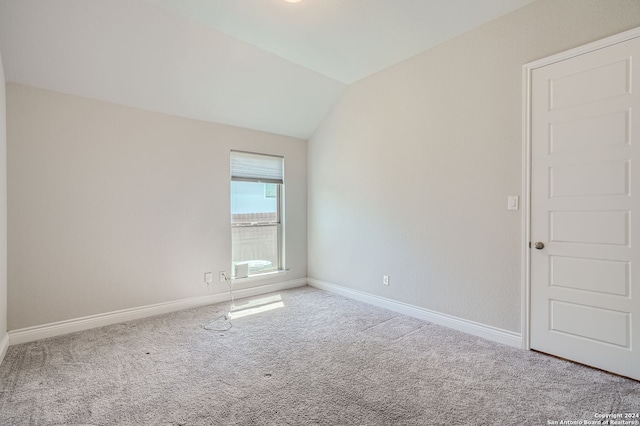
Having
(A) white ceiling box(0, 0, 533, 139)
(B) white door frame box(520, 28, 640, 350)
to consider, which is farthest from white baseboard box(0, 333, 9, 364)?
(B) white door frame box(520, 28, 640, 350)

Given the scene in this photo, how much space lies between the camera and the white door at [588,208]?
2.18 meters

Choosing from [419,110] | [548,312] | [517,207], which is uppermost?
[419,110]

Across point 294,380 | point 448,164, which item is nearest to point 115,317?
point 294,380

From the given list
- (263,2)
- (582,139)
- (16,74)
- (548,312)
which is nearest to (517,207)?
(582,139)

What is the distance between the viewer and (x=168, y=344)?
9.32 feet

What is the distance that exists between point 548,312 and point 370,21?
3017 mm

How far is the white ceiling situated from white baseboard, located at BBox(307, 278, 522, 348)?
2859 mm

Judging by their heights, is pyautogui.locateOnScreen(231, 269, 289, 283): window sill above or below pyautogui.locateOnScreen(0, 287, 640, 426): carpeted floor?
above

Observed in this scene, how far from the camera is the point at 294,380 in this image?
7.31 feet

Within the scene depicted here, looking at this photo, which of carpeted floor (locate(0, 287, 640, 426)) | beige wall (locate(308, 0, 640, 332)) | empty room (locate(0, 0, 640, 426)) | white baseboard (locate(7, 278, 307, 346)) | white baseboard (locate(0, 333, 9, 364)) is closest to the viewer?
carpeted floor (locate(0, 287, 640, 426))

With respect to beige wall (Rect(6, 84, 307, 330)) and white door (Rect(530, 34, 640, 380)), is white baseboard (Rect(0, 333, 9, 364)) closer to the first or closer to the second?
beige wall (Rect(6, 84, 307, 330))

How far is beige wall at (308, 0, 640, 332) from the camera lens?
268 cm

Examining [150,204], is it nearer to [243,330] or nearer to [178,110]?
[178,110]

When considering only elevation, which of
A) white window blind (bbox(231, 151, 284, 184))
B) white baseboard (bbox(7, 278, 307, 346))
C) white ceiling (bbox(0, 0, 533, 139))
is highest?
white ceiling (bbox(0, 0, 533, 139))
